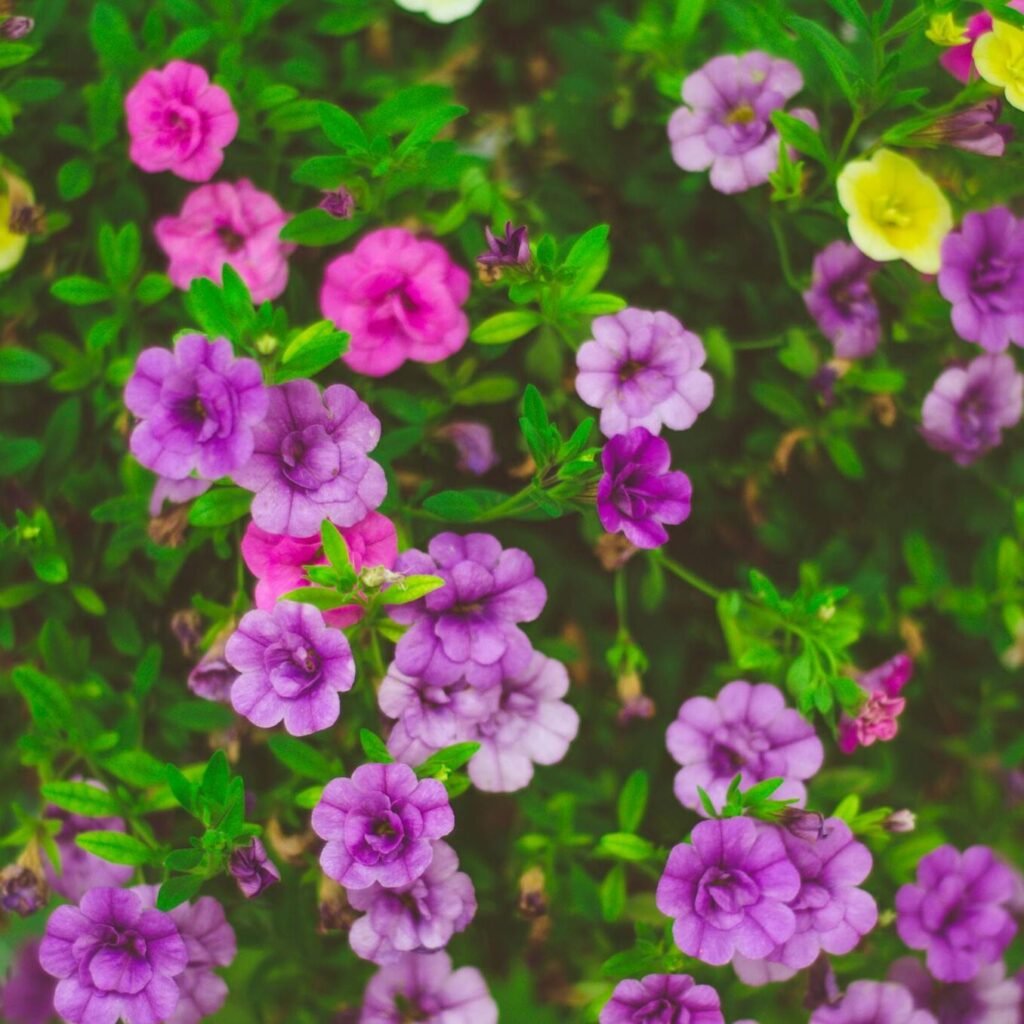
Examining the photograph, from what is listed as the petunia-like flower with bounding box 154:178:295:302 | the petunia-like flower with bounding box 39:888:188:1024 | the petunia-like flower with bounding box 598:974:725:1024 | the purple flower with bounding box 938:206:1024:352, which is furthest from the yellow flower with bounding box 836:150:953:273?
the petunia-like flower with bounding box 39:888:188:1024

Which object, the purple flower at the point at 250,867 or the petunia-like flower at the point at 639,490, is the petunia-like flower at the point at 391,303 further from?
the purple flower at the point at 250,867

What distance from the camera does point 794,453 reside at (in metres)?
1.29

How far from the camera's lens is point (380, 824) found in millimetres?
930

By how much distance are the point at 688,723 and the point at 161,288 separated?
65 centimetres

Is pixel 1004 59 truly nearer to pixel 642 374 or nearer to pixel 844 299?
pixel 844 299

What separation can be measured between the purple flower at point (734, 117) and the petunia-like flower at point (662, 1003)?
2.37 feet

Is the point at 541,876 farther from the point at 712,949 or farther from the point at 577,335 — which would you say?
the point at 577,335

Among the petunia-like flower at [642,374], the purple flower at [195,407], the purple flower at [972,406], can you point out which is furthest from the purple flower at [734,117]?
the purple flower at [195,407]

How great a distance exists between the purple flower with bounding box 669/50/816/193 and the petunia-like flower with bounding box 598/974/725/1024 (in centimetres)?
72

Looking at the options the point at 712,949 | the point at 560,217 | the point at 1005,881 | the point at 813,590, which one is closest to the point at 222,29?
the point at 560,217

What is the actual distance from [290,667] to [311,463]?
161 millimetres

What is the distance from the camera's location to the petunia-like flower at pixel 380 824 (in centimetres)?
90

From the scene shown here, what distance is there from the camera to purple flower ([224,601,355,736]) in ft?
2.96

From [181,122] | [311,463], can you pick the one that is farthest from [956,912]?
[181,122]
